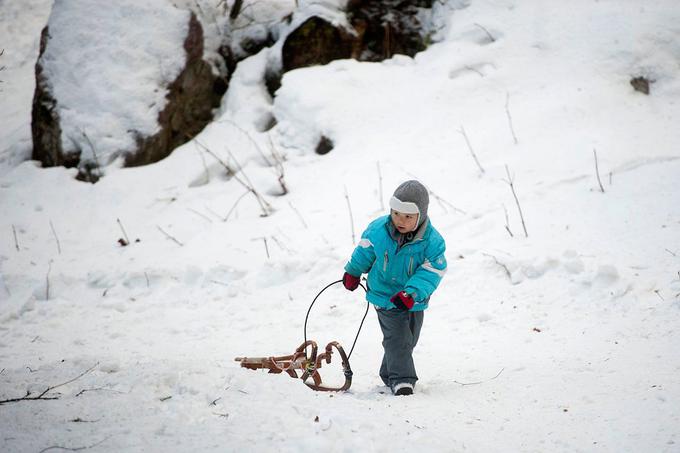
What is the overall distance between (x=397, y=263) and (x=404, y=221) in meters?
0.33

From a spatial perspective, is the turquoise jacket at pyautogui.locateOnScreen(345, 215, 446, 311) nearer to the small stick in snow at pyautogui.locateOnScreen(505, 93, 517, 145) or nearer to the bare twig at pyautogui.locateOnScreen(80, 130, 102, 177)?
the small stick in snow at pyautogui.locateOnScreen(505, 93, 517, 145)

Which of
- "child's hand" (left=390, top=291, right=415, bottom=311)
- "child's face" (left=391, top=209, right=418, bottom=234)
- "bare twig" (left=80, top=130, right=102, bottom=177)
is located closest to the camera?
"child's hand" (left=390, top=291, right=415, bottom=311)

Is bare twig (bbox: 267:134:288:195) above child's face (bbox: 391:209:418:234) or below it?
below

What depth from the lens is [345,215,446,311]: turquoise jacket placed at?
368 cm

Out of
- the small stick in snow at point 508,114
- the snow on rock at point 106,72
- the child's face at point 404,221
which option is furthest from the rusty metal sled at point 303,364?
the snow on rock at point 106,72

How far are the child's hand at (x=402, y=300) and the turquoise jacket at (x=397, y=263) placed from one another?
0.14ft

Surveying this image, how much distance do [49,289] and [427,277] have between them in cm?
487

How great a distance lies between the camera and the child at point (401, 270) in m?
3.62

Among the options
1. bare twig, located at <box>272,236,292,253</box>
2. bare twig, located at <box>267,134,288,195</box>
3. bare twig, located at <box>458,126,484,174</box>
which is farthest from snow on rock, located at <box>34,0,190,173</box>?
bare twig, located at <box>458,126,484,174</box>

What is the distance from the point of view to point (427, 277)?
12.0ft

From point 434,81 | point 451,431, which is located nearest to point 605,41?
point 434,81

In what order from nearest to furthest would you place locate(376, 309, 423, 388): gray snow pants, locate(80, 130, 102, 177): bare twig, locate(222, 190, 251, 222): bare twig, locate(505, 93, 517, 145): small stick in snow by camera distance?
locate(376, 309, 423, 388): gray snow pants < locate(505, 93, 517, 145): small stick in snow < locate(222, 190, 251, 222): bare twig < locate(80, 130, 102, 177): bare twig

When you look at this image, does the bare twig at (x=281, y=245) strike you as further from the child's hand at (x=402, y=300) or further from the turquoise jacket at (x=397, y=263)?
the child's hand at (x=402, y=300)

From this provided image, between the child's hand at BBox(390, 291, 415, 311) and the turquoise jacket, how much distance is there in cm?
4
